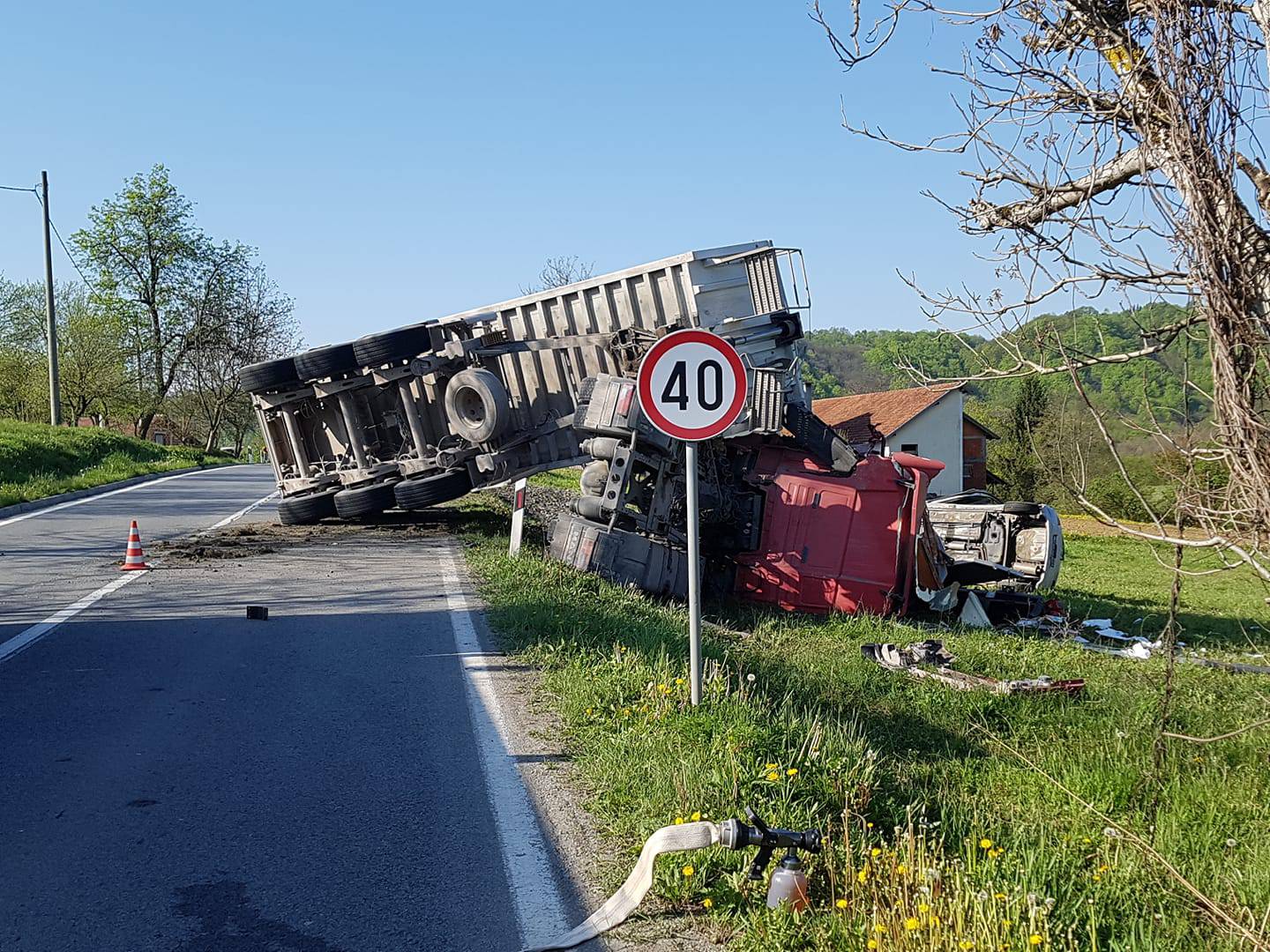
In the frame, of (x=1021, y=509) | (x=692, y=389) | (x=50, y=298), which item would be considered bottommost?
(x=1021, y=509)

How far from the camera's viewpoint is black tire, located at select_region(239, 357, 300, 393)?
14945 mm

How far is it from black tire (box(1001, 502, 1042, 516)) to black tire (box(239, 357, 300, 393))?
33.7 feet

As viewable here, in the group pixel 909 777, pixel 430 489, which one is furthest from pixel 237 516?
pixel 909 777

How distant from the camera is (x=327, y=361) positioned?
14.6 m

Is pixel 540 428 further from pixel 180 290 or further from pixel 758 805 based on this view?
pixel 180 290

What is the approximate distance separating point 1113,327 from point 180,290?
53.8 metres

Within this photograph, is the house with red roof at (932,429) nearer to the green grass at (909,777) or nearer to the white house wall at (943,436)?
the white house wall at (943,436)

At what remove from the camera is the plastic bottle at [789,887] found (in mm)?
3652

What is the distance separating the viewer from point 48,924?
366cm

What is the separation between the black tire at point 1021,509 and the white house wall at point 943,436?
114ft

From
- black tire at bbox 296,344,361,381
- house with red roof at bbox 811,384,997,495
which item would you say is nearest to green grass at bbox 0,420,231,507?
black tire at bbox 296,344,361,381

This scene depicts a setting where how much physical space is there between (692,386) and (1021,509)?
10.2 m

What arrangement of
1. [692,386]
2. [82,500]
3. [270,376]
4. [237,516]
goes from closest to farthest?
[692,386]
[270,376]
[237,516]
[82,500]

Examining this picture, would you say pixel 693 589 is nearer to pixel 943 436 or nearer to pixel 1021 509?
pixel 1021 509
